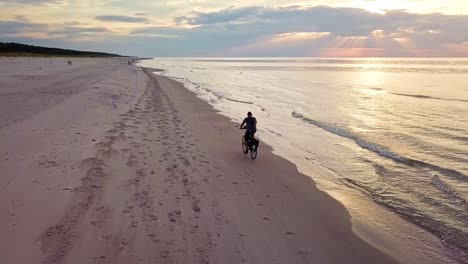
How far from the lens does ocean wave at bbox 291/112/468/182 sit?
13.5m

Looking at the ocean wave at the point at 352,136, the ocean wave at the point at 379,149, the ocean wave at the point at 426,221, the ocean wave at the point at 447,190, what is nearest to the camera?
the ocean wave at the point at 426,221

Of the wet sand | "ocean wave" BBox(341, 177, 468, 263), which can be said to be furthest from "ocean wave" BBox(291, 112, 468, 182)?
the wet sand

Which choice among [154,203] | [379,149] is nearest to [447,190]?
[379,149]

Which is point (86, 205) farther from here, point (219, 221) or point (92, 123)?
point (92, 123)

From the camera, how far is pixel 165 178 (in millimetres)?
10227

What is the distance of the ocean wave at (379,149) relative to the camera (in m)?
13.5

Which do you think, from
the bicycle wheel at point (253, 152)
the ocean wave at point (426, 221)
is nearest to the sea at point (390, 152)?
the ocean wave at point (426, 221)

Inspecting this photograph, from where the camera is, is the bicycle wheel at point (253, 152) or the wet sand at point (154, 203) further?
the bicycle wheel at point (253, 152)

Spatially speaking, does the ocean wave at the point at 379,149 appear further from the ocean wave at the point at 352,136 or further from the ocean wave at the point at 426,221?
the ocean wave at the point at 426,221

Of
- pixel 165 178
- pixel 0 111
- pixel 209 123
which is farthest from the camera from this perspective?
pixel 209 123

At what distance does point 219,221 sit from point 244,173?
3.87 m

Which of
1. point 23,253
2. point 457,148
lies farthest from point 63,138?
point 457,148

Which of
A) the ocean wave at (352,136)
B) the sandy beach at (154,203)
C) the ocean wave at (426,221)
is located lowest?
the ocean wave at (426,221)

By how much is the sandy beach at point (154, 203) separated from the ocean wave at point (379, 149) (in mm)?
4826
